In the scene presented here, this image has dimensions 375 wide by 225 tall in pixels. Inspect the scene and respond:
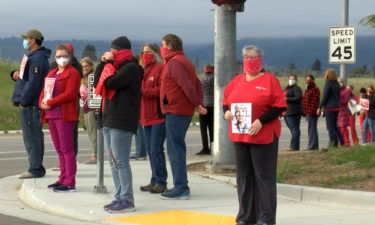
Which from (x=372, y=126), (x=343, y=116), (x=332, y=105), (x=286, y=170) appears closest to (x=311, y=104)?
(x=332, y=105)

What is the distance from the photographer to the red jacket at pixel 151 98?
37.6 ft

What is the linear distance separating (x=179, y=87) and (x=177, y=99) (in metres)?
0.16

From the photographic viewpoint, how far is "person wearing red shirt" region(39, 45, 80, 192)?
11.8 m

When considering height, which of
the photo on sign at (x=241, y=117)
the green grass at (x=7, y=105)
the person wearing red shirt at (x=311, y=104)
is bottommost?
the green grass at (x=7, y=105)

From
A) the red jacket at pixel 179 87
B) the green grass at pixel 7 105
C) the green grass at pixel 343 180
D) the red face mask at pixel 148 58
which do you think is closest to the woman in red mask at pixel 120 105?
the red jacket at pixel 179 87

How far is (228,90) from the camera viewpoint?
30.6 feet

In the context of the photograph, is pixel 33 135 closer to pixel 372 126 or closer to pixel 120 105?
pixel 120 105

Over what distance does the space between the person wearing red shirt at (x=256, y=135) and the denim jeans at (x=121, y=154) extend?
4.93 ft

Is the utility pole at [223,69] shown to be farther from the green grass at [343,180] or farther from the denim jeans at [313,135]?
the denim jeans at [313,135]

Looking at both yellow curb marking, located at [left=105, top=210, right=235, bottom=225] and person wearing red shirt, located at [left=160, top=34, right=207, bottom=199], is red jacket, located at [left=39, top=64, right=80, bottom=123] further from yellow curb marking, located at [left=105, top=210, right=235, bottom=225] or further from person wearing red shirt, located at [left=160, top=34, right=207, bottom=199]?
yellow curb marking, located at [left=105, top=210, right=235, bottom=225]

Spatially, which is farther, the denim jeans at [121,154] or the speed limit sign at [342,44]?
the speed limit sign at [342,44]

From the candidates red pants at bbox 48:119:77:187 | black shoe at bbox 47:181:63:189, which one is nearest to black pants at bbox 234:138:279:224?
red pants at bbox 48:119:77:187

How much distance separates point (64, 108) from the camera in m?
11.8

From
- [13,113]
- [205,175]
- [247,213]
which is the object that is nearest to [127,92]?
[247,213]
